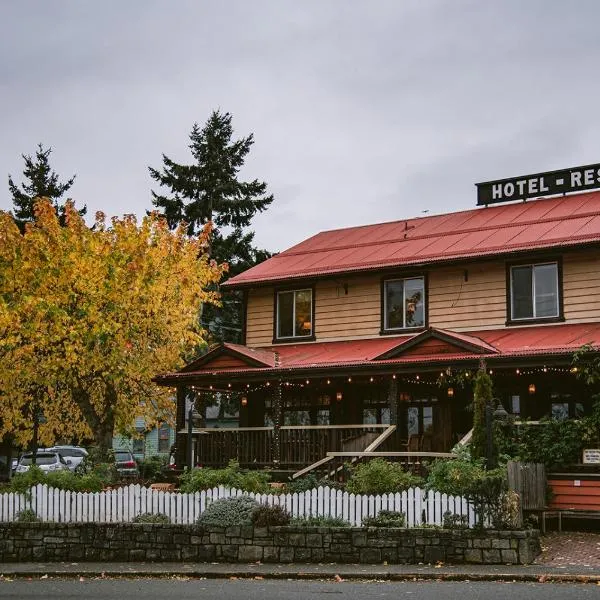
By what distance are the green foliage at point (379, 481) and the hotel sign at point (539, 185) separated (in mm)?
14062

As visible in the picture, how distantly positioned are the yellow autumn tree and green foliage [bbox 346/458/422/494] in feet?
35.2

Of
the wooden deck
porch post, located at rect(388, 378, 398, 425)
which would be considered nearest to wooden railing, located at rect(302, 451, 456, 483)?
the wooden deck

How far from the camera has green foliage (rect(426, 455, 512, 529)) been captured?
54.3 feet

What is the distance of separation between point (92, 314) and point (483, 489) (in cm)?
1358

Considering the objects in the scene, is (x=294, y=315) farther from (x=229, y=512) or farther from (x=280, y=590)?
(x=280, y=590)

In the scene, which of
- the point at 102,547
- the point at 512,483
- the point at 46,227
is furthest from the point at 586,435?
the point at 46,227

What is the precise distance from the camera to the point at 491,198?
31.0 meters

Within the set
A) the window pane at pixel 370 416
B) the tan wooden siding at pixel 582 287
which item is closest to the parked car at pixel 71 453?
the window pane at pixel 370 416

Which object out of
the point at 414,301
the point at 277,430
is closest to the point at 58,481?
the point at 277,430

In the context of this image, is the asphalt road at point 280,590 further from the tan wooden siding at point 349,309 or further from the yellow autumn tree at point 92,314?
the tan wooden siding at point 349,309

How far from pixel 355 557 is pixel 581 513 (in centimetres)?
603

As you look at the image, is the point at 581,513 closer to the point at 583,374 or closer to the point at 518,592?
the point at 583,374

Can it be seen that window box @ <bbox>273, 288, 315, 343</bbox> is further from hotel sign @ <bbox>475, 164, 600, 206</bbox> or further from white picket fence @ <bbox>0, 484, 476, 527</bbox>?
white picket fence @ <bbox>0, 484, 476, 527</bbox>

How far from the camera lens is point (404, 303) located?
2772cm
